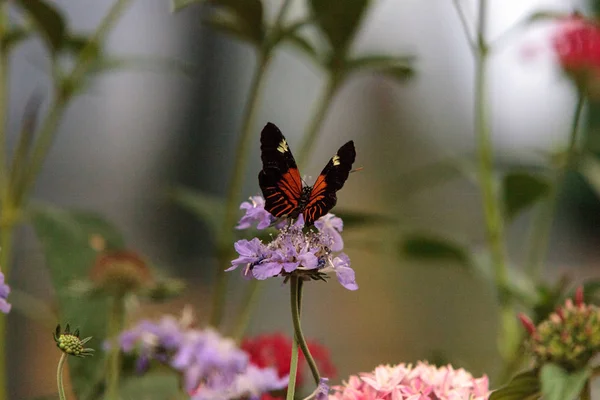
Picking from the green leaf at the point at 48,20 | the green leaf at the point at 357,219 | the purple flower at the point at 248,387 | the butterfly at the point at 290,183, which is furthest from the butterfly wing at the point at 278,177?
the green leaf at the point at 48,20

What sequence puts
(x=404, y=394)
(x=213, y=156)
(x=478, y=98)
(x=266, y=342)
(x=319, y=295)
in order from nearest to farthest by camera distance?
(x=404, y=394) < (x=266, y=342) < (x=478, y=98) < (x=319, y=295) < (x=213, y=156)

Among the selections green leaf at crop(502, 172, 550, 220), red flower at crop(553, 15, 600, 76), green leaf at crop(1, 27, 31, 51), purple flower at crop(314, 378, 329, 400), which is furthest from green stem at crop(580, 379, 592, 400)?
green leaf at crop(1, 27, 31, 51)

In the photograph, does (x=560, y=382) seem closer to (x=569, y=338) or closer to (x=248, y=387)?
(x=569, y=338)

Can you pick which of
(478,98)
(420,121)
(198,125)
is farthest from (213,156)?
(478,98)

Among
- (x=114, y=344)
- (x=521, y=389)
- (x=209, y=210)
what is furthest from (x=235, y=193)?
(x=521, y=389)

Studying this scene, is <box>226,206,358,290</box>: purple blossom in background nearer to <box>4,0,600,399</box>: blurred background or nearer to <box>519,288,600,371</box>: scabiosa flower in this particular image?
<box>519,288,600,371</box>: scabiosa flower

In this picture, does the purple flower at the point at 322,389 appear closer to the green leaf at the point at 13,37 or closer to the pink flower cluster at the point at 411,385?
the pink flower cluster at the point at 411,385

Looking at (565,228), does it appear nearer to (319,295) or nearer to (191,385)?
(319,295)
